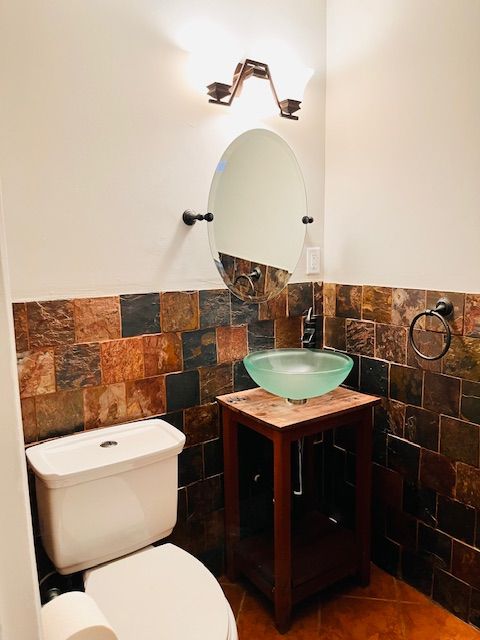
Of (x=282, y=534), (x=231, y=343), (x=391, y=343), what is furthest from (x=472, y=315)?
(x=282, y=534)

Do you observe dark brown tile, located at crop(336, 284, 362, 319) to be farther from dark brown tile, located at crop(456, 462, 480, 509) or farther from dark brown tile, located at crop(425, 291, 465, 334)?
dark brown tile, located at crop(456, 462, 480, 509)

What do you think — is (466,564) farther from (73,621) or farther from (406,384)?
(73,621)

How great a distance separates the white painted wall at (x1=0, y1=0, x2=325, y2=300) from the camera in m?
1.40

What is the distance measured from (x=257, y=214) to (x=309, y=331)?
558 millimetres

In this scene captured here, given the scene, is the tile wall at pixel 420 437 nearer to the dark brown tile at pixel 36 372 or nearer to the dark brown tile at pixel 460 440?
the dark brown tile at pixel 460 440

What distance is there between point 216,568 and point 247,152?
1.72m

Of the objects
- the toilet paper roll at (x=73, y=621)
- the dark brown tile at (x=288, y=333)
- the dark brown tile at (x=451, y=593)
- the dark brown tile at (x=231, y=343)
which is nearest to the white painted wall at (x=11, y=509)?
the toilet paper roll at (x=73, y=621)

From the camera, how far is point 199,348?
1.82 m

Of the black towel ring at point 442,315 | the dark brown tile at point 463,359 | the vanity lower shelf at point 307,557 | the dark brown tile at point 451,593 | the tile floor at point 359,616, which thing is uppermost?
the black towel ring at point 442,315

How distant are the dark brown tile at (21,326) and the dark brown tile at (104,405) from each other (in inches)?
10.1

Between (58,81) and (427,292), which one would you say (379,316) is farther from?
(58,81)

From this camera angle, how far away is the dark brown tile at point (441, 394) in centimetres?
167

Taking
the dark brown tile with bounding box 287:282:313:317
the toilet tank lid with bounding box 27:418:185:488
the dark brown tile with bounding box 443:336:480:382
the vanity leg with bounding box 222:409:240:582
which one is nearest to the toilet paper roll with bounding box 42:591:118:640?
the toilet tank lid with bounding box 27:418:185:488

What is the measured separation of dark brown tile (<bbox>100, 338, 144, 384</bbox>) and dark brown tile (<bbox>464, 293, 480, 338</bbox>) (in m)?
1.14
